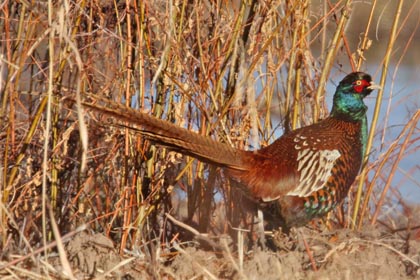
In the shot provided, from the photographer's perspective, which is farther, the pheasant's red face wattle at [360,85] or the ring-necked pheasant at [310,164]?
the pheasant's red face wattle at [360,85]

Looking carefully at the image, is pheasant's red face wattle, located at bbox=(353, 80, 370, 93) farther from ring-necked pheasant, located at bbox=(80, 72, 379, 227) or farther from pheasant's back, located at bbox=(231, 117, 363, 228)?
pheasant's back, located at bbox=(231, 117, 363, 228)

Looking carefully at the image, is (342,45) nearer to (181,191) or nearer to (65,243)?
(181,191)

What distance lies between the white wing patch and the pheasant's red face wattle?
35 cm

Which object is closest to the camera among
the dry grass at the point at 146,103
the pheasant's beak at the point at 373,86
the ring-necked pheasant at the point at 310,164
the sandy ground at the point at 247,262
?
the sandy ground at the point at 247,262

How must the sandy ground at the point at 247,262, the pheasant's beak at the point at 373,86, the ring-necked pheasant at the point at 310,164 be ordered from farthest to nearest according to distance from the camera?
the pheasant's beak at the point at 373,86 < the ring-necked pheasant at the point at 310,164 < the sandy ground at the point at 247,262

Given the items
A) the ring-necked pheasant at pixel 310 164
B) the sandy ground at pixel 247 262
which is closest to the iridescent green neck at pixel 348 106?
the ring-necked pheasant at pixel 310 164

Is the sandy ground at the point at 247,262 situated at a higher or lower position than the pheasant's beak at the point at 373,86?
lower

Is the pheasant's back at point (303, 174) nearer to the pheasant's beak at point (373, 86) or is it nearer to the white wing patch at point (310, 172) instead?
the white wing patch at point (310, 172)

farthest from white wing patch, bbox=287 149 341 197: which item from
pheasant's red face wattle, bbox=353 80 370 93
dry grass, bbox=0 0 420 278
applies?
pheasant's red face wattle, bbox=353 80 370 93

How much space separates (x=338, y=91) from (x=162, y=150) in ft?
2.87

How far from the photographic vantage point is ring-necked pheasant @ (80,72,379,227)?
3912 mm

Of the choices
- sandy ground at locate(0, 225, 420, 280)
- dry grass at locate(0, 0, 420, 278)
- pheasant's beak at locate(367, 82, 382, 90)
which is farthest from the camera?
pheasant's beak at locate(367, 82, 382, 90)

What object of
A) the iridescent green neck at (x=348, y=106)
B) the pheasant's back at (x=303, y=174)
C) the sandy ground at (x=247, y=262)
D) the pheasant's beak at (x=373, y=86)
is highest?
the pheasant's beak at (x=373, y=86)

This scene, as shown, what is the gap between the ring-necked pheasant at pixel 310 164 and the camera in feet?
12.8
